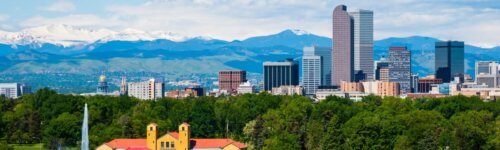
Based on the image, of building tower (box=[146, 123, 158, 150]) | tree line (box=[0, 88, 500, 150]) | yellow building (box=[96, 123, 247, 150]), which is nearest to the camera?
tree line (box=[0, 88, 500, 150])

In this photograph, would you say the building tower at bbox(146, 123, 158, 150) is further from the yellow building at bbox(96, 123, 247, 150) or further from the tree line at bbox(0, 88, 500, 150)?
the tree line at bbox(0, 88, 500, 150)

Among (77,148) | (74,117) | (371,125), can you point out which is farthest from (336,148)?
(74,117)

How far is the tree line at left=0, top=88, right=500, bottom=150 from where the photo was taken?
79062 millimetres

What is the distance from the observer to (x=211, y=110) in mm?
105250

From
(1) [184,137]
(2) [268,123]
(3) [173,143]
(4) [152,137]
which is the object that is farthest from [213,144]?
(2) [268,123]

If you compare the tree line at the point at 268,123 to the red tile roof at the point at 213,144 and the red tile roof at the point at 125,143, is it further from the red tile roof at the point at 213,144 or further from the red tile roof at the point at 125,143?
the red tile roof at the point at 125,143

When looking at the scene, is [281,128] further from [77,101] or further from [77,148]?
[77,101]

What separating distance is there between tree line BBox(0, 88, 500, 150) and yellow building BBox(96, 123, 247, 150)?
10.7 ft

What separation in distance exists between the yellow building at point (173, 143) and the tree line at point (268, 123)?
3.26 m

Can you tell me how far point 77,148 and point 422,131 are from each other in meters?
28.5

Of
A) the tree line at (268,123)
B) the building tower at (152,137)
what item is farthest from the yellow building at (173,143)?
the tree line at (268,123)

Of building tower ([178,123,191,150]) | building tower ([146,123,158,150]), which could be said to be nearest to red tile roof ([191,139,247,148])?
building tower ([178,123,191,150])

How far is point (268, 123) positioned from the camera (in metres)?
92.2

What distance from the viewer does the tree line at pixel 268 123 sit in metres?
79.1
